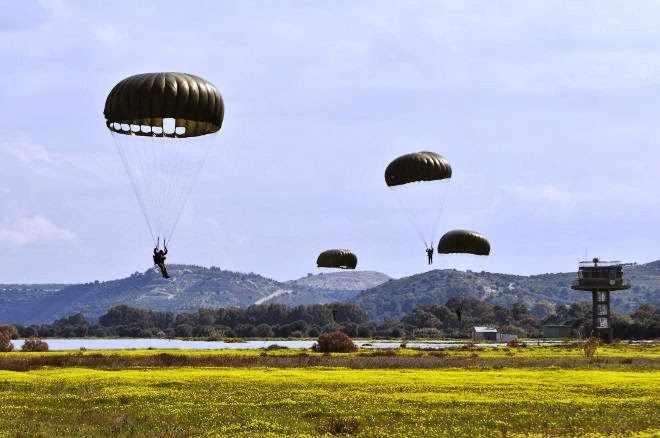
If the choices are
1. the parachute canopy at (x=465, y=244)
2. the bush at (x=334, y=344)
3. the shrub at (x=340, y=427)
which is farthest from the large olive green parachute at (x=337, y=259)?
the shrub at (x=340, y=427)

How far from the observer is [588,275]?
164m

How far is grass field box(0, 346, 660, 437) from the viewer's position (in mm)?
30688

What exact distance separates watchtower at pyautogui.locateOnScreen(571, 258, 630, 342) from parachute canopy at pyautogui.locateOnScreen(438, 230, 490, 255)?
9169 centimetres

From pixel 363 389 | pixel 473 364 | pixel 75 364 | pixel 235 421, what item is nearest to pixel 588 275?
pixel 473 364

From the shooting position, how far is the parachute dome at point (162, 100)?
1640 inches

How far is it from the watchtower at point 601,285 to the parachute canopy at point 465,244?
301 feet

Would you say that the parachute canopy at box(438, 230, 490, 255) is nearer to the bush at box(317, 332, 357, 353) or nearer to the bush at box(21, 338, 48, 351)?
the bush at box(317, 332, 357, 353)

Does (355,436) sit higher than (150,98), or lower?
lower

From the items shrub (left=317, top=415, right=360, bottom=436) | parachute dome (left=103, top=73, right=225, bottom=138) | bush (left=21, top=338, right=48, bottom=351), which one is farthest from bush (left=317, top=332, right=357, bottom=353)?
shrub (left=317, top=415, right=360, bottom=436)

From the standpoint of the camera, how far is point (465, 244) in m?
76.9

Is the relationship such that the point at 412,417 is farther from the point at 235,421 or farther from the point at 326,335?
the point at 326,335

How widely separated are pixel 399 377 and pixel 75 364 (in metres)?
30.2

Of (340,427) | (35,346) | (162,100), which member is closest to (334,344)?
(35,346)

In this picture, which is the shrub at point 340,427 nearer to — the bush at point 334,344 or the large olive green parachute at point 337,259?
the large olive green parachute at point 337,259
